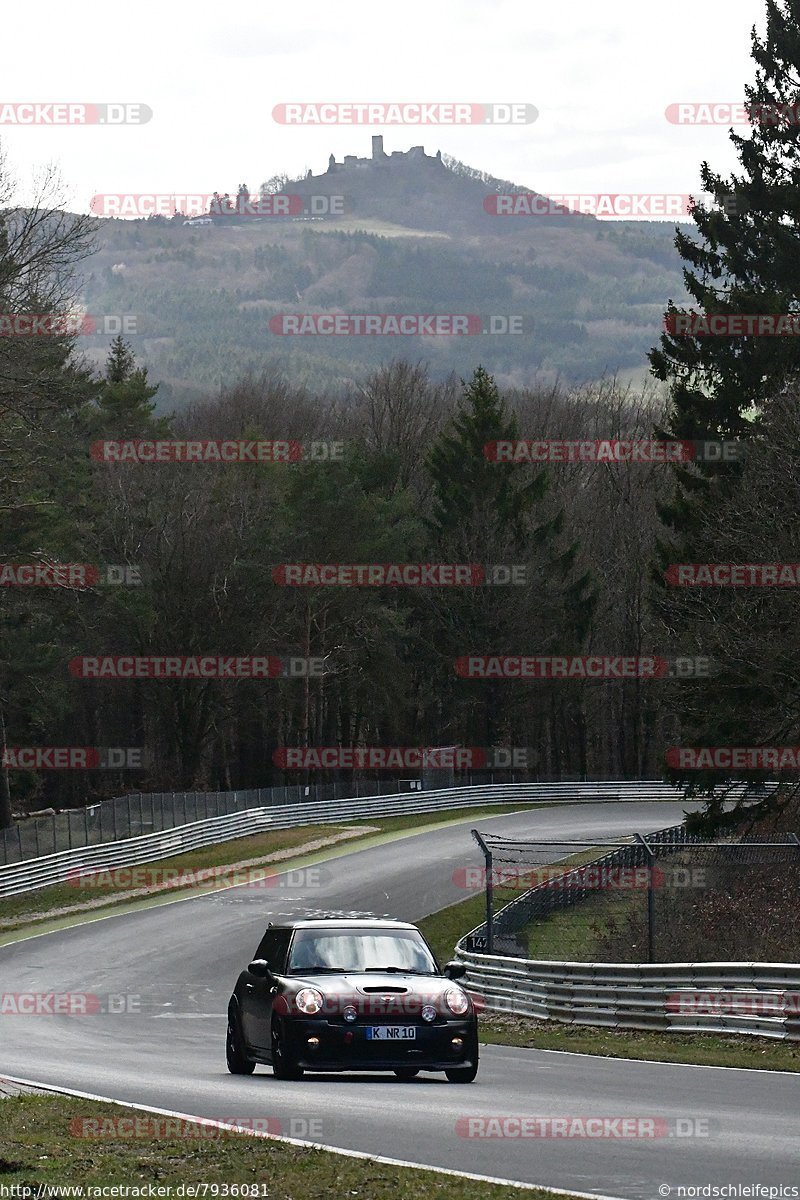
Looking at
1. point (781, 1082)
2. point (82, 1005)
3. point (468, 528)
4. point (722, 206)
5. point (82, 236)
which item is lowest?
point (82, 1005)

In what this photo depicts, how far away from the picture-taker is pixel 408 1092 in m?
13.4

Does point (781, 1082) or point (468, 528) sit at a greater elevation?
point (468, 528)

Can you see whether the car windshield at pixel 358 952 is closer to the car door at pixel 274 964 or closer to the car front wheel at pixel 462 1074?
the car door at pixel 274 964

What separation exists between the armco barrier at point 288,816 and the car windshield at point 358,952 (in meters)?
29.0

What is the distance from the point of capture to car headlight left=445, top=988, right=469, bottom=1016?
1409cm

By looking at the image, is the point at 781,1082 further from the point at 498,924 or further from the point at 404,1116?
the point at 498,924

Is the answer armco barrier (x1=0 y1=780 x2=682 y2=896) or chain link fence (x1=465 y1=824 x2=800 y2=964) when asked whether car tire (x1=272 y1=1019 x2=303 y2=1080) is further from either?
armco barrier (x1=0 y1=780 x2=682 y2=896)

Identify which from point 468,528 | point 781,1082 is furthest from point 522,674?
point 781,1082

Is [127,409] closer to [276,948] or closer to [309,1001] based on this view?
[276,948]

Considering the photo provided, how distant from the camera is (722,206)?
4266 centimetres

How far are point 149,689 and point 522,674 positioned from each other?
56.4ft

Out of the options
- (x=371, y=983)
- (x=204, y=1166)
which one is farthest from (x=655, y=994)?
(x=204, y=1166)

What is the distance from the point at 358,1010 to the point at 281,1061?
3.15ft

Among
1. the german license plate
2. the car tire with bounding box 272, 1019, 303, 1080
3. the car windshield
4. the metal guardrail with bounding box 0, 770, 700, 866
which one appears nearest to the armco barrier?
the metal guardrail with bounding box 0, 770, 700, 866
